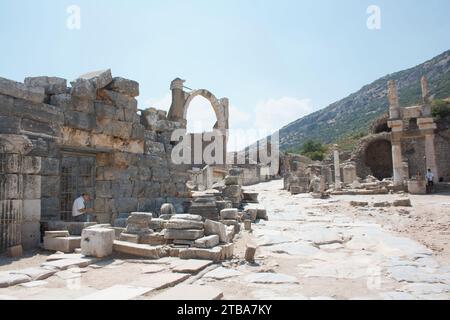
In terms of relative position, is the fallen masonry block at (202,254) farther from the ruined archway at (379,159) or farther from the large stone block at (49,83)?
the ruined archway at (379,159)

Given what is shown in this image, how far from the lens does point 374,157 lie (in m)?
39.9

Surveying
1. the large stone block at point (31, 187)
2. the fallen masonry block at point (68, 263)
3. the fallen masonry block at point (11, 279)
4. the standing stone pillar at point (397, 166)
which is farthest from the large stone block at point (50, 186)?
the standing stone pillar at point (397, 166)

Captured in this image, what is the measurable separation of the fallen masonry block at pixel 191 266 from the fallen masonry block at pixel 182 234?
853 mm

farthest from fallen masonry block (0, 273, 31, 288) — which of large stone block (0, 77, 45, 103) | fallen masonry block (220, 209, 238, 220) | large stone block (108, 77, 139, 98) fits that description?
large stone block (108, 77, 139, 98)

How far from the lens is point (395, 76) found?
10106cm

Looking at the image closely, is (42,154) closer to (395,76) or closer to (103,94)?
(103,94)

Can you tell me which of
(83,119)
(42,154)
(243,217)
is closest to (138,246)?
(42,154)

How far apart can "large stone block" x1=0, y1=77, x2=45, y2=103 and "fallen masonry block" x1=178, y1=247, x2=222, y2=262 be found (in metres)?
4.33

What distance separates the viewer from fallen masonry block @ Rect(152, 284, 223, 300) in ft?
12.1

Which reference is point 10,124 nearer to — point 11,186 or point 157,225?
point 11,186

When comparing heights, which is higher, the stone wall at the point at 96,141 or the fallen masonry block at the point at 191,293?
the stone wall at the point at 96,141

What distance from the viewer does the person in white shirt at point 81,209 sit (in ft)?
26.4
